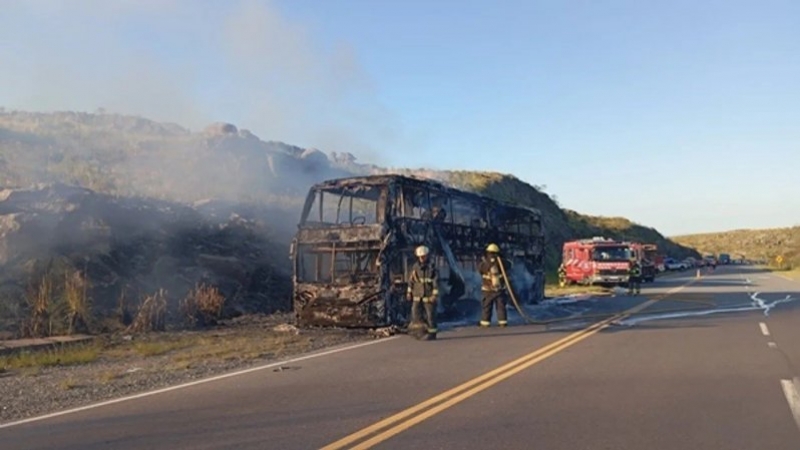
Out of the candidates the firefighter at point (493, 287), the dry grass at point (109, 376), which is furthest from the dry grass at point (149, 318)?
the firefighter at point (493, 287)

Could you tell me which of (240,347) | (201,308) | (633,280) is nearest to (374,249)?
(240,347)

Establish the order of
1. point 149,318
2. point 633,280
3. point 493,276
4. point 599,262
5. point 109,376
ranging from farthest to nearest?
point 599,262, point 633,280, point 149,318, point 493,276, point 109,376

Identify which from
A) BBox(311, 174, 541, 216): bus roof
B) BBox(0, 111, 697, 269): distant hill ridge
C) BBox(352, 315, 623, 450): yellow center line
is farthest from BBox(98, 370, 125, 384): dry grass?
BBox(0, 111, 697, 269): distant hill ridge

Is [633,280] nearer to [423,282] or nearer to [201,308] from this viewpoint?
[423,282]

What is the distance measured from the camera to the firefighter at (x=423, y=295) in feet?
50.0

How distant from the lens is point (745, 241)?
176 m

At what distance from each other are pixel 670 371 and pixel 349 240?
26.1ft

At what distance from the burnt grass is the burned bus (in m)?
0.67

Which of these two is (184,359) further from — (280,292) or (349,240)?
(280,292)

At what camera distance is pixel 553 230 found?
70438 mm

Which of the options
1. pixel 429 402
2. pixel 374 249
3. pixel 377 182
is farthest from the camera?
pixel 377 182

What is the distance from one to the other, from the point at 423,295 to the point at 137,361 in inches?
220

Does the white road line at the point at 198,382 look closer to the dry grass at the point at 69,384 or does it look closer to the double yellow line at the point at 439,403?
the dry grass at the point at 69,384

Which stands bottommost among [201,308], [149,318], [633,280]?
[149,318]
